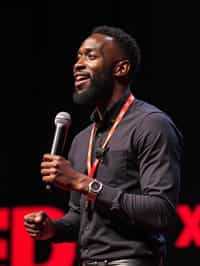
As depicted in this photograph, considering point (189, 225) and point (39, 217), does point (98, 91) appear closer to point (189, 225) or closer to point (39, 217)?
point (39, 217)

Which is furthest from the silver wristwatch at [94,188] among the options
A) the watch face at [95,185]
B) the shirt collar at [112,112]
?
the shirt collar at [112,112]

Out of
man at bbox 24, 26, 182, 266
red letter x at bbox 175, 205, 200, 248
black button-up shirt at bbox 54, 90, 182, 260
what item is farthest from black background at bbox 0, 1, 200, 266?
black button-up shirt at bbox 54, 90, 182, 260

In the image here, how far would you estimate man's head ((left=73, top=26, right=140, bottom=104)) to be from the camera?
199cm

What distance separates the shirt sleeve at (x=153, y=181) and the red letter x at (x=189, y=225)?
2597 millimetres

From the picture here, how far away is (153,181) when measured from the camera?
172 centimetres

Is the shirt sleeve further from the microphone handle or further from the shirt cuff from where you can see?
the microphone handle

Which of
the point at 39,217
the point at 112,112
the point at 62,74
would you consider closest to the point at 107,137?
the point at 112,112

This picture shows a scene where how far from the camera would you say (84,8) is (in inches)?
161

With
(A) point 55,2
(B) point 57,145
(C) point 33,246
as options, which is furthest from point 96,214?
(A) point 55,2

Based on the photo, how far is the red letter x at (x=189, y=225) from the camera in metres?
4.32

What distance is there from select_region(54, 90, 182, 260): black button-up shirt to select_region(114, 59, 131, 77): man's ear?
7.5 inches

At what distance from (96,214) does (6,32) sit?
2379mm

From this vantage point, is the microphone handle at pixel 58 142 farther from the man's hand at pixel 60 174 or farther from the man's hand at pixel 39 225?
the man's hand at pixel 39 225

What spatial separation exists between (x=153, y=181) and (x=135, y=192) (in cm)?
10
